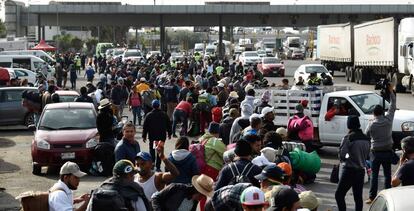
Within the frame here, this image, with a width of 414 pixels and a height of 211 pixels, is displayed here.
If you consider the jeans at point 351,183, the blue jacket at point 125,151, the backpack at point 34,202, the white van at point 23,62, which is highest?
the white van at point 23,62

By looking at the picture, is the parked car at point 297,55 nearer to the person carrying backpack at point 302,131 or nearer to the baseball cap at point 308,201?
the person carrying backpack at point 302,131

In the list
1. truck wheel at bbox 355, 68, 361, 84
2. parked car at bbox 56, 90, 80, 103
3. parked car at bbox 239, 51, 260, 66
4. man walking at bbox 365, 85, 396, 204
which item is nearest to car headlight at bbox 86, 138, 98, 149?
man walking at bbox 365, 85, 396, 204

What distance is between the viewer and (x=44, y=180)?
1803 cm

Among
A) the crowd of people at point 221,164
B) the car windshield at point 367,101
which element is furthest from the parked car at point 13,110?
the car windshield at point 367,101

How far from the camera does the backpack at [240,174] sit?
32.0 ft

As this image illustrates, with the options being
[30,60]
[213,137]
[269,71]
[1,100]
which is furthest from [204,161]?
[269,71]

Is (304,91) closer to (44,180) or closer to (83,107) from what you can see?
(83,107)

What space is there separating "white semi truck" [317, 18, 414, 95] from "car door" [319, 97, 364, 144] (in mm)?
20712

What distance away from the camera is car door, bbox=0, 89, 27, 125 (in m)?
27.8

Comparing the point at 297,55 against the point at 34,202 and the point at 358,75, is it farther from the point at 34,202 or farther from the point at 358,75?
the point at 34,202

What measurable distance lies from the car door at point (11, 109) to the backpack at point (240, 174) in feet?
62.1

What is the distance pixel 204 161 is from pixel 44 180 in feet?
20.0

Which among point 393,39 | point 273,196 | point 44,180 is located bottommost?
point 44,180

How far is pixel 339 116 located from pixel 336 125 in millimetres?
226
